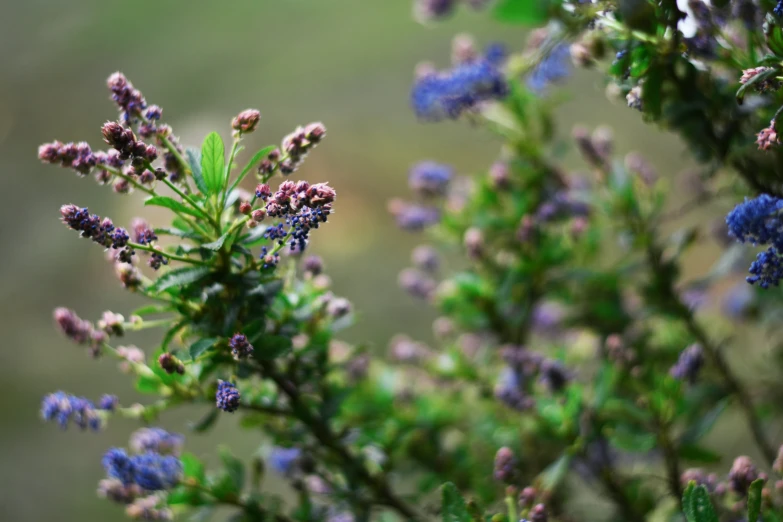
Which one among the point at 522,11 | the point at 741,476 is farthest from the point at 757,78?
the point at 741,476

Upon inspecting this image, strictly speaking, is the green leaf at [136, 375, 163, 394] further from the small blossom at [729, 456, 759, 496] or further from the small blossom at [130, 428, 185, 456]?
the small blossom at [729, 456, 759, 496]

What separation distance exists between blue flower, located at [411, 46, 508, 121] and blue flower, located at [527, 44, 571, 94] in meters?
0.06

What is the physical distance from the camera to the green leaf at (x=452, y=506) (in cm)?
63

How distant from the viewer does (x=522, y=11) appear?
0.70 m

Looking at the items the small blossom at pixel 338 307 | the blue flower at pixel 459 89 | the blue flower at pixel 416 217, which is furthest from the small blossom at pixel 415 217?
the small blossom at pixel 338 307

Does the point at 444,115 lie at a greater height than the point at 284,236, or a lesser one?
greater

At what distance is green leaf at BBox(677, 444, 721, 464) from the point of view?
32.8 inches

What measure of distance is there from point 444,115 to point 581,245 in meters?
0.27

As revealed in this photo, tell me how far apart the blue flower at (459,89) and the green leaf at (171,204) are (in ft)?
1.29

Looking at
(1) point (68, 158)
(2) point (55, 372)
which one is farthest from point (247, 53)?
(1) point (68, 158)

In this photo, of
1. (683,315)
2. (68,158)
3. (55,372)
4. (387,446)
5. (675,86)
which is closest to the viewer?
(68,158)

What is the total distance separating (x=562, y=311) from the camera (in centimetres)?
116

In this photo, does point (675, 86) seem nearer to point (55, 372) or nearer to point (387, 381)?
point (387, 381)

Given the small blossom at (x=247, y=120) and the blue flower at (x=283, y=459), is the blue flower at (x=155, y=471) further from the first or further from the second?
the small blossom at (x=247, y=120)
